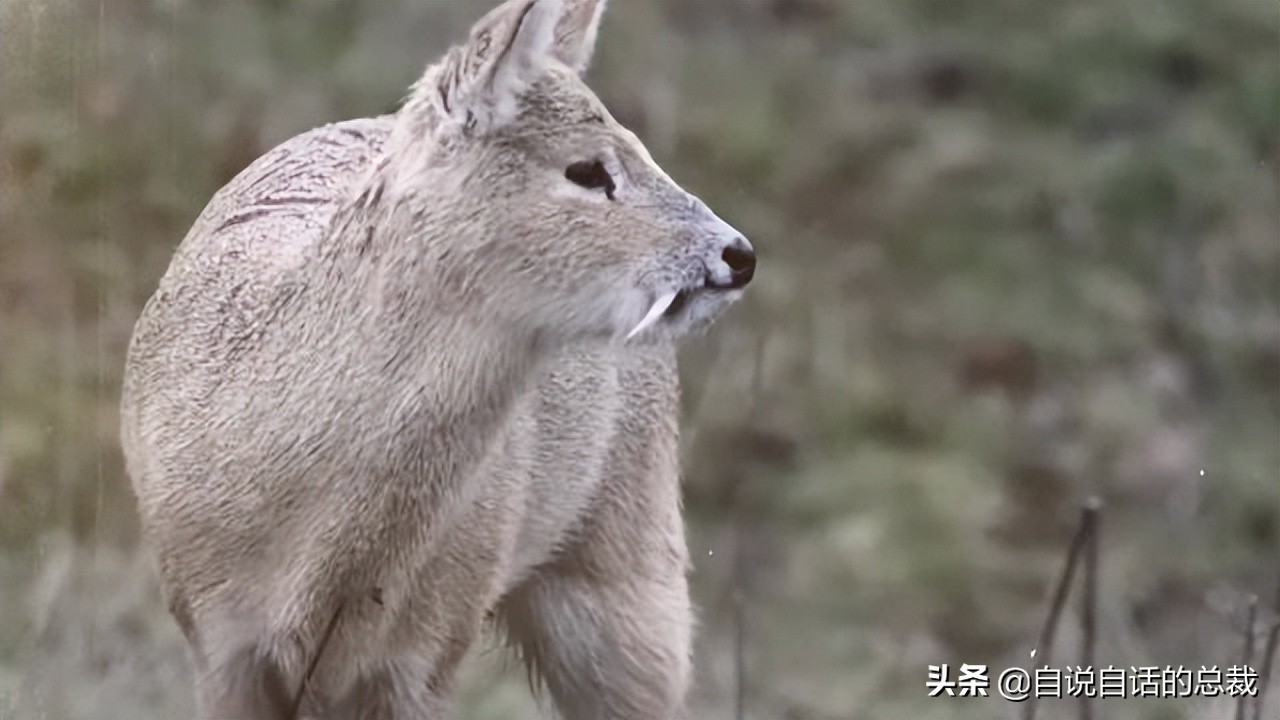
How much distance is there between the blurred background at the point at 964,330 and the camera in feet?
15.9

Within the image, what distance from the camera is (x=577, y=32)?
3.05 m

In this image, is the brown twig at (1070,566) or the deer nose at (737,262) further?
the deer nose at (737,262)

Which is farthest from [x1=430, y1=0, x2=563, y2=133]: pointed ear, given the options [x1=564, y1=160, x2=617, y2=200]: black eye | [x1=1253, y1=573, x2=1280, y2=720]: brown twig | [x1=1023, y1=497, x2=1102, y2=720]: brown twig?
[x1=1253, y1=573, x2=1280, y2=720]: brown twig

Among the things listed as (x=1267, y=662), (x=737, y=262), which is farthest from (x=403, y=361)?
(x=1267, y=662)

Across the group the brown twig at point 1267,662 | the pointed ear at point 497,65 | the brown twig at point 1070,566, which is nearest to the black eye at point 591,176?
the pointed ear at point 497,65

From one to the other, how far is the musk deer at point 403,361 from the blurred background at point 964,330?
984 mm

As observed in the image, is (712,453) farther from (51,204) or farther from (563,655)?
(51,204)

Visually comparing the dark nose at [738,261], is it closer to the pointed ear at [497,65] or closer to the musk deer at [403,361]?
the musk deer at [403,361]

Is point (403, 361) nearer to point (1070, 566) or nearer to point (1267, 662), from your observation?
point (1070, 566)

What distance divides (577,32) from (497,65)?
0.21m

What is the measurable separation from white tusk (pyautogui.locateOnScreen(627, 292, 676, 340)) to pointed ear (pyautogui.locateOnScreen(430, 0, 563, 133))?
1.01 feet

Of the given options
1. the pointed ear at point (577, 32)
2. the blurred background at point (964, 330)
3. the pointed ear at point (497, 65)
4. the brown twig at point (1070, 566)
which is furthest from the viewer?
the blurred background at point (964, 330)

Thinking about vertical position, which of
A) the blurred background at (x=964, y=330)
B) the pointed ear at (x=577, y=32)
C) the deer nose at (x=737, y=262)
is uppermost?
the pointed ear at (x=577, y=32)

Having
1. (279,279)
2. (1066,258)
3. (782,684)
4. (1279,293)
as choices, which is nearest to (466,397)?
(279,279)
